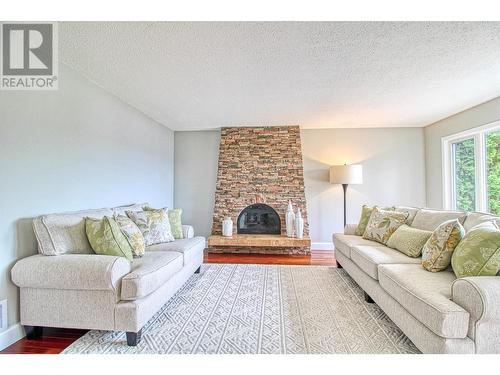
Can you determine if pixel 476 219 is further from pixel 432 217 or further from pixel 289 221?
pixel 289 221

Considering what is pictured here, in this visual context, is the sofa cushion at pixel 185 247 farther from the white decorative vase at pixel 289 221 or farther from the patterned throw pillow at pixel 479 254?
the patterned throw pillow at pixel 479 254

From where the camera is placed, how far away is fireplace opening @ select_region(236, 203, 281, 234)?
487 cm

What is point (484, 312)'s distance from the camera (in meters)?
1.34

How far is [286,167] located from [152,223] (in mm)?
2722

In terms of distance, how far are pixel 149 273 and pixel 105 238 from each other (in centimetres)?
50

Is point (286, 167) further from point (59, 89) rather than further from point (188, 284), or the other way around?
point (59, 89)

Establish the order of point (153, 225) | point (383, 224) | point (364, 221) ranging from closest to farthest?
point (153, 225) < point (383, 224) < point (364, 221)

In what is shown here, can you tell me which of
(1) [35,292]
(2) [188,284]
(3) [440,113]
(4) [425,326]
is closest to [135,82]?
(1) [35,292]

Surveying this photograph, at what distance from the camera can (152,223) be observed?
291cm

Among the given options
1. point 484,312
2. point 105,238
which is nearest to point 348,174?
point 484,312

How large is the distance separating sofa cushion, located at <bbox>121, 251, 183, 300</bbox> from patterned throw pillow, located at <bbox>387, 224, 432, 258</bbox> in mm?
2225

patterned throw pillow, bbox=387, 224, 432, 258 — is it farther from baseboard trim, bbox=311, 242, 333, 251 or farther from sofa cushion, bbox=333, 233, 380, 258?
baseboard trim, bbox=311, 242, 333, 251

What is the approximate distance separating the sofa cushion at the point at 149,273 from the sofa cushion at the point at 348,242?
75.8 inches

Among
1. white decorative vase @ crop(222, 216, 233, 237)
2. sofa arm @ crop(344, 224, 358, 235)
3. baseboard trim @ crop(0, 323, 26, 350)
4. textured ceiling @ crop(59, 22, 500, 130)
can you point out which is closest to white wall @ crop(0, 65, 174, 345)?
baseboard trim @ crop(0, 323, 26, 350)
